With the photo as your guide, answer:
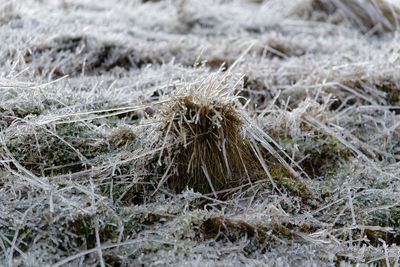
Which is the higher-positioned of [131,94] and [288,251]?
[131,94]

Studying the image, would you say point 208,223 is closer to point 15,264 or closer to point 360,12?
point 15,264

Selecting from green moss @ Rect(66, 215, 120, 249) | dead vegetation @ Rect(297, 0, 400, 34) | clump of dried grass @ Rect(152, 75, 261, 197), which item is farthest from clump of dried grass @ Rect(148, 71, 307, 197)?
dead vegetation @ Rect(297, 0, 400, 34)

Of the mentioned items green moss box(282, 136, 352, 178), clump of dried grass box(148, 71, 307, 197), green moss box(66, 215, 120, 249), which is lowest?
green moss box(282, 136, 352, 178)

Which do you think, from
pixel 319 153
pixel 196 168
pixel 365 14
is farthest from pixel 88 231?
pixel 365 14

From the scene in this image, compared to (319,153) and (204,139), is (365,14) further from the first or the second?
(204,139)

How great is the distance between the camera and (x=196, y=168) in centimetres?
177

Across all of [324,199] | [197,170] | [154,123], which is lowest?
[324,199]

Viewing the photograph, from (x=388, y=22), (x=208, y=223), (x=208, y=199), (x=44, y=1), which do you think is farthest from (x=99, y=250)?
(x=388, y=22)

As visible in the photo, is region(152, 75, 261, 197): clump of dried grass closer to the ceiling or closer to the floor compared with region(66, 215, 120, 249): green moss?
closer to the ceiling

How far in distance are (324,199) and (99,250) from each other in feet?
3.16

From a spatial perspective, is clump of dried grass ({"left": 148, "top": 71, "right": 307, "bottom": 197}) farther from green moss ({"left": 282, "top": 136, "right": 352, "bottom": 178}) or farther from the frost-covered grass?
green moss ({"left": 282, "top": 136, "right": 352, "bottom": 178})

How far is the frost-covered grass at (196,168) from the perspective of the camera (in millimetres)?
1477

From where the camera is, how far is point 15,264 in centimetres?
133

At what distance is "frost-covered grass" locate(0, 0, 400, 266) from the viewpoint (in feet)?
4.84
